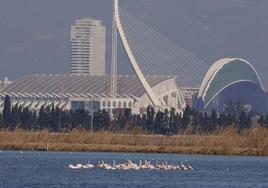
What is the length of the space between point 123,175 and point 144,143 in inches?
1409

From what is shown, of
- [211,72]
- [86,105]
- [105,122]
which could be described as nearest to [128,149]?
[105,122]

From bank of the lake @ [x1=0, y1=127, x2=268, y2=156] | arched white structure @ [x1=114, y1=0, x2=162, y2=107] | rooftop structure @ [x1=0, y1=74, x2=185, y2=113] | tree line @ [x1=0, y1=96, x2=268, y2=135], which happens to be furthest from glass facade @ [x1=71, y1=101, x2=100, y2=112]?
bank of the lake @ [x1=0, y1=127, x2=268, y2=156]

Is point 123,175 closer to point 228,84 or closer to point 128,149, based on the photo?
point 128,149

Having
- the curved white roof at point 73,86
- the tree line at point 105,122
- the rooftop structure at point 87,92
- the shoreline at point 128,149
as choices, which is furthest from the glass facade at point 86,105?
the shoreline at point 128,149

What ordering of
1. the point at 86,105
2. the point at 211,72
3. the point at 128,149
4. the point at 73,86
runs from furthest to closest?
the point at 73,86 < the point at 86,105 < the point at 211,72 < the point at 128,149

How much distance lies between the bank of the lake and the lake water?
6025 mm

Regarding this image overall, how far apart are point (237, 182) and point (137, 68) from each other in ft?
285

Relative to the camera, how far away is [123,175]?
65062 mm

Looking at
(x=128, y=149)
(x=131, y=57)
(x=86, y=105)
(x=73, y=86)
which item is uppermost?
(x=73, y=86)

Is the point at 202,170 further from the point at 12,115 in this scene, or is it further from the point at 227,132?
the point at 12,115

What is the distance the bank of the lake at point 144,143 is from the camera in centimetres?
9338

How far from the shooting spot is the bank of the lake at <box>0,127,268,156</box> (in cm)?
9338

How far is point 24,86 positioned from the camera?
640 feet

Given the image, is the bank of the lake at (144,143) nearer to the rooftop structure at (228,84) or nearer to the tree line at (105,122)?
the tree line at (105,122)
